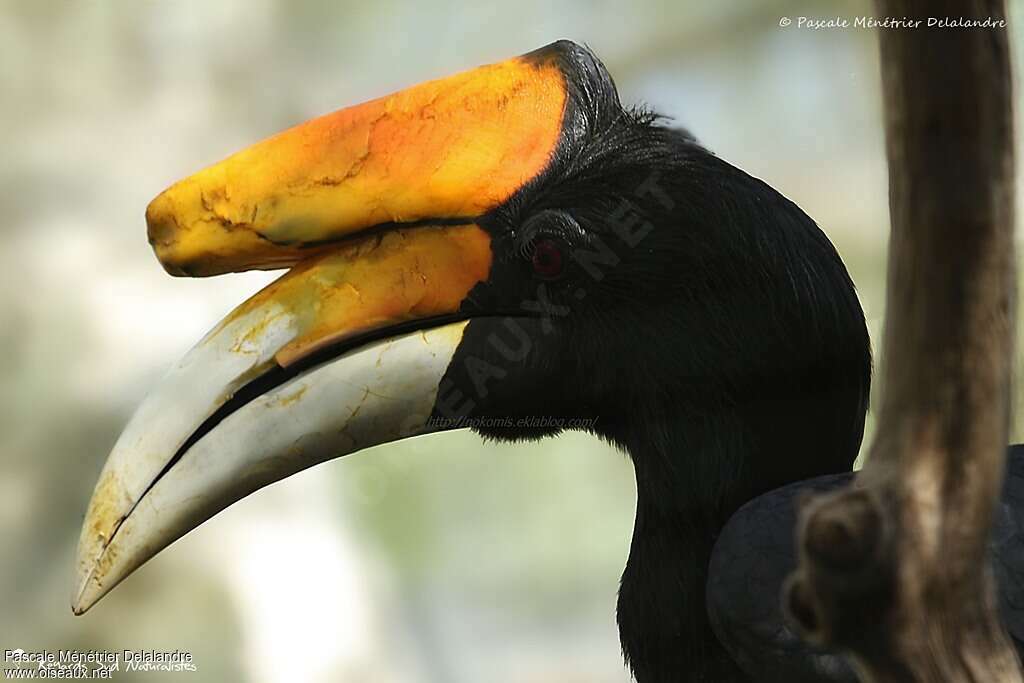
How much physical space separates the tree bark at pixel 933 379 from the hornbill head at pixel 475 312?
0.90 meters

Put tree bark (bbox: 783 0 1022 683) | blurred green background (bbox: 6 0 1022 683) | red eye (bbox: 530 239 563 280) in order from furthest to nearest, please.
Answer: blurred green background (bbox: 6 0 1022 683), red eye (bbox: 530 239 563 280), tree bark (bbox: 783 0 1022 683)

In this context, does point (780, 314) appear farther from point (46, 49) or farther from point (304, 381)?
point (46, 49)

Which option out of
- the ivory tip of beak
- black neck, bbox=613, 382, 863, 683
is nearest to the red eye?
black neck, bbox=613, 382, 863, 683

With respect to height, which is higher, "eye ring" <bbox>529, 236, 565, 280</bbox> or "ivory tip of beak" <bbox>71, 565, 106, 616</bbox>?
"eye ring" <bbox>529, 236, 565, 280</bbox>

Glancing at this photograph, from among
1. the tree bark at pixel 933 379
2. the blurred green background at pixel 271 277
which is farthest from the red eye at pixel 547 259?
the blurred green background at pixel 271 277

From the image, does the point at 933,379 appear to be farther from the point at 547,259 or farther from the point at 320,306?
the point at 320,306

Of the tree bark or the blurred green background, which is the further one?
the blurred green background

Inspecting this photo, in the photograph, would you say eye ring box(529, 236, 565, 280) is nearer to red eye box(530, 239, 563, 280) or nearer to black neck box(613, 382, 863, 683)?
red eye box(530, 239, 563, 280)

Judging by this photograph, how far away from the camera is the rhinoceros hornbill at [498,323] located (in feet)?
6.13

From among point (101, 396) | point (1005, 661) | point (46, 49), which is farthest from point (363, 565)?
point (1005, 661)

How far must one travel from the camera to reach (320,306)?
1.90 meters

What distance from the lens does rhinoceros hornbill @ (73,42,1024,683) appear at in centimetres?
187

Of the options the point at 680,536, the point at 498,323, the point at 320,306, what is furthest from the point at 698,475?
the point at 320,306

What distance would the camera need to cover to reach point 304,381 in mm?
1877
